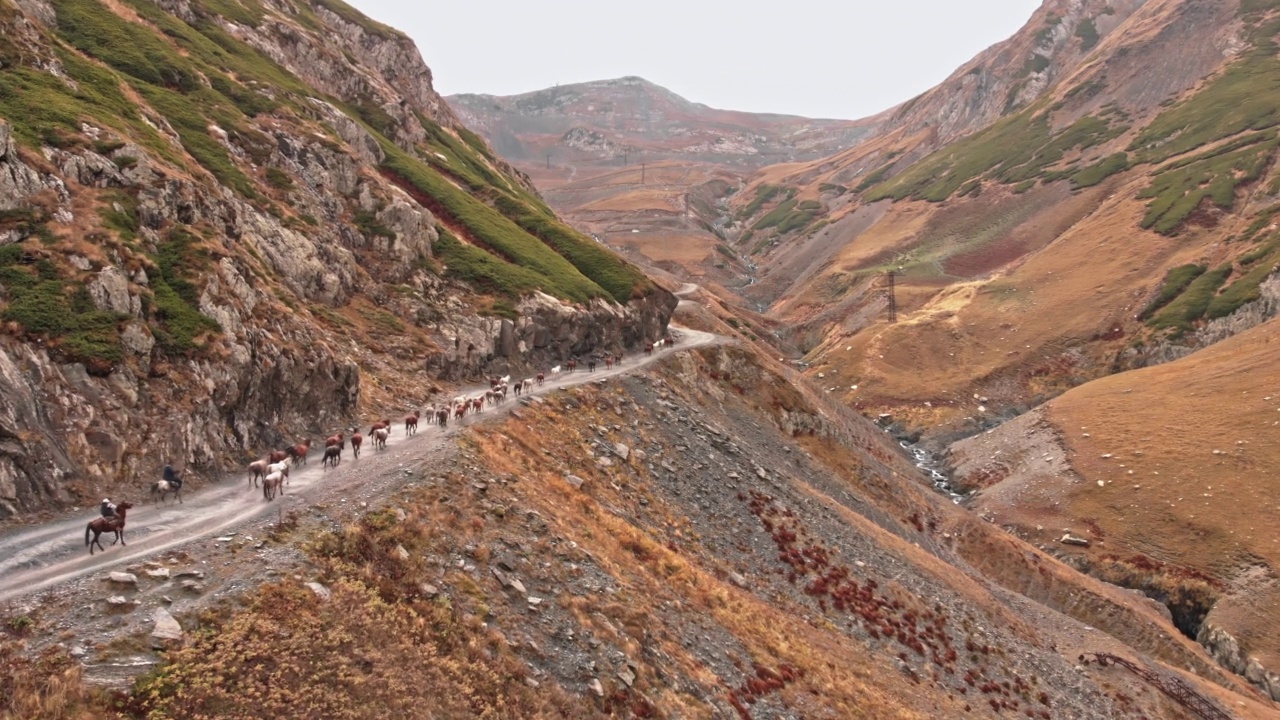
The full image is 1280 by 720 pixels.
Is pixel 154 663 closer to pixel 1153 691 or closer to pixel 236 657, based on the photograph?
pixel 236 657

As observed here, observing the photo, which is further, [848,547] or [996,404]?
[996,404]

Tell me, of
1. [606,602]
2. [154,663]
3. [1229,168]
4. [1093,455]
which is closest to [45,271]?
[154,663]

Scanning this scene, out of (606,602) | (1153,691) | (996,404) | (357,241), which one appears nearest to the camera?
(606,602)

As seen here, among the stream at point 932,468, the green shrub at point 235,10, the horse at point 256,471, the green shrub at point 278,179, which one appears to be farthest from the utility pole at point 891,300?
the horse at point 256,471

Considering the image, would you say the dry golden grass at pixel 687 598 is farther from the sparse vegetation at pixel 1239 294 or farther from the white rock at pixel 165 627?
the sparse vegetation at pixel 1239 294

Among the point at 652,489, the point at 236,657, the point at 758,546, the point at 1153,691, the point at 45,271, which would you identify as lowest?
the point at 1153,691

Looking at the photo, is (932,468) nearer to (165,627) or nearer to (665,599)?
(665,599)

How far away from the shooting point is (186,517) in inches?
923

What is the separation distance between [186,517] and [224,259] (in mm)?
17289

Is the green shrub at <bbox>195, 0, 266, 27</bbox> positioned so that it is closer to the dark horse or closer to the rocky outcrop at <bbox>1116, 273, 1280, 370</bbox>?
the dark horse

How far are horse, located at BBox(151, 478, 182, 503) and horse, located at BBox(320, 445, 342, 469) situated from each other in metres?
5.81

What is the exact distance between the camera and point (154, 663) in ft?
48.6

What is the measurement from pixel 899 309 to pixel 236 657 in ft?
483

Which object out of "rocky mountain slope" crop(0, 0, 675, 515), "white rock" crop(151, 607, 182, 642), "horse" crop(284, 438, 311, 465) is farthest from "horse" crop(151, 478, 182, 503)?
"white rock" crop(151, 607, 182, 642)
